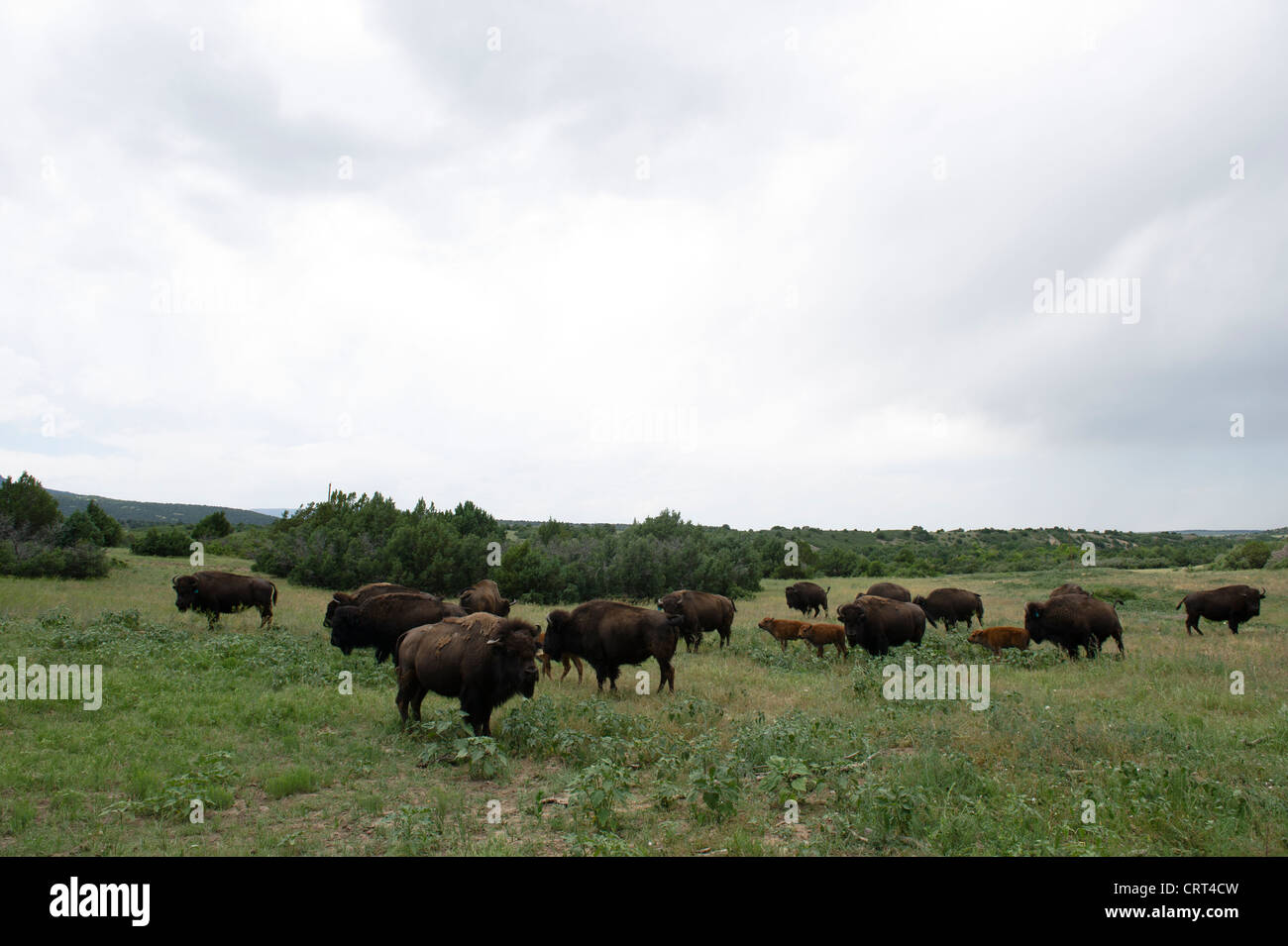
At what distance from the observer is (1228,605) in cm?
1978

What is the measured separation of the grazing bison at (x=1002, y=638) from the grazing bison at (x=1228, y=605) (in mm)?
7574

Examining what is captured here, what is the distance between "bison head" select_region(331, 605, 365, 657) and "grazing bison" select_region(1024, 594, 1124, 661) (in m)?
17.3

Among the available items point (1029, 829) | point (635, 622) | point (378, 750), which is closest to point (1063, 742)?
point (1029, 829)

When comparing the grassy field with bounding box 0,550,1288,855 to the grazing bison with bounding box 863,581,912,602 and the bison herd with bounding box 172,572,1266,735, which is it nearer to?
the bison herd with bounding box 172,572,1266,735

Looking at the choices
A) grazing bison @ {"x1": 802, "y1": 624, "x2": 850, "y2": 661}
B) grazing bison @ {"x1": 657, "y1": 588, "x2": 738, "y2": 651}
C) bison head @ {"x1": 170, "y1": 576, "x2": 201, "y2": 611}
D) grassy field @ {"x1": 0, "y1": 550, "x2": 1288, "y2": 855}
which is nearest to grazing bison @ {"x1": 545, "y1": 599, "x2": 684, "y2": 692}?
grassy field @ {"x1": 0, "y1": 550, "x2": 1288, "y2": 855}

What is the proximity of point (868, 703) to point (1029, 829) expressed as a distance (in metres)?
Result: 5.96

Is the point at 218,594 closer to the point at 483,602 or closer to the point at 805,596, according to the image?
the point at 483,602

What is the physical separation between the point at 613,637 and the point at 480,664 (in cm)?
459

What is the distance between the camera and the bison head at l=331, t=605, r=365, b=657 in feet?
46.1

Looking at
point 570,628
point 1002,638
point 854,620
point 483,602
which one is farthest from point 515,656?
point 1002,638

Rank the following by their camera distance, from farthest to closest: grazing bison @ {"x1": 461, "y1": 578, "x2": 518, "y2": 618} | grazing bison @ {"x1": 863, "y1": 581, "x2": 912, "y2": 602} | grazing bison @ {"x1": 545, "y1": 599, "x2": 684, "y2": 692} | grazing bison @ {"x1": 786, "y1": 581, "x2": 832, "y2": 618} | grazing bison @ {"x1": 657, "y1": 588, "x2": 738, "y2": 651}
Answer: grazing bison @ {"x1": 786, "y1": 581, "x2": 832, "y2": 618} → grazing bison @ {"x1": 863, "y1": 581, "x2": 912, "y2": 602} → grazing bison @ {"x1": 657, "y1": 588, "x2": 738, "y2": 651} → grazing bison @ {"x1": 461, "y1": 578, "x2": 518, "y2": 618} → grazing bison @ {"x1": 545, "y1": 599, "x2": 684, "y2": 692}

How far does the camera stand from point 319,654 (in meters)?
14.7

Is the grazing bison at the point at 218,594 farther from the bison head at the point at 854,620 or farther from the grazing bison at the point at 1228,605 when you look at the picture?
the grazing bison at the point at 1228,605
